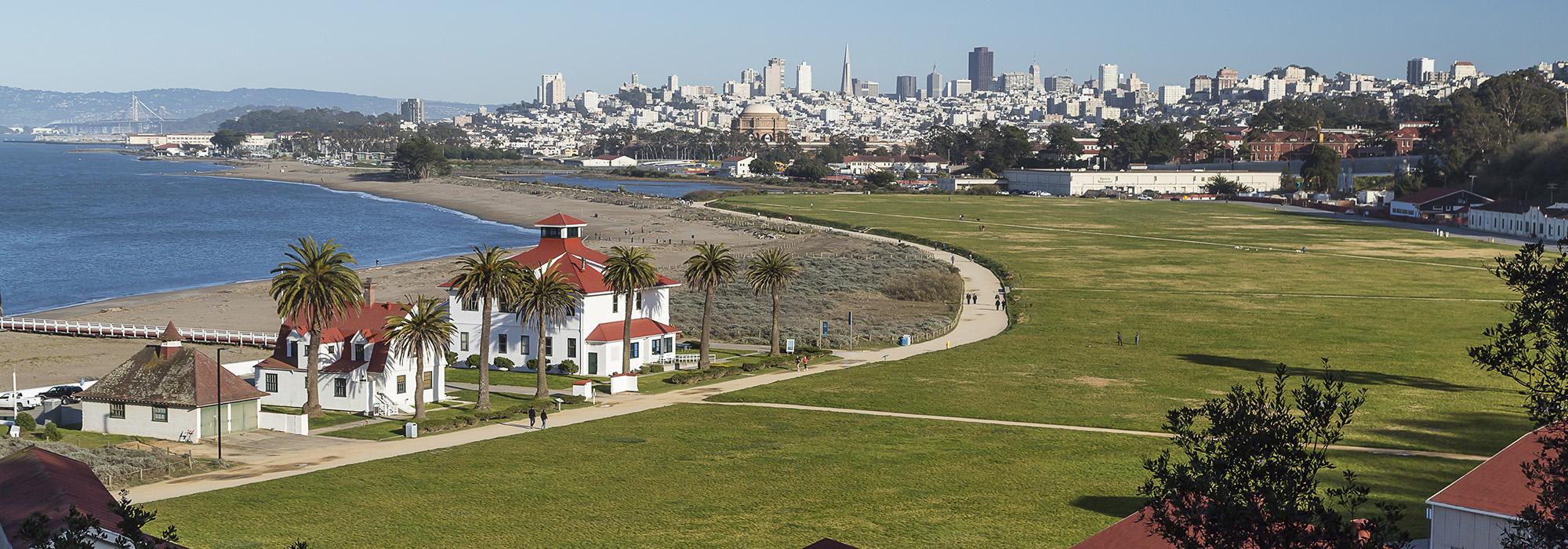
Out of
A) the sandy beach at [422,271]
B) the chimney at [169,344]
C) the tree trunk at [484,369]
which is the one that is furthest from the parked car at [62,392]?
the tree trunk at [484,369]

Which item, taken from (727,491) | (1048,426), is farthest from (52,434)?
(1048,426)

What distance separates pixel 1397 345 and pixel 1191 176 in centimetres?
13828

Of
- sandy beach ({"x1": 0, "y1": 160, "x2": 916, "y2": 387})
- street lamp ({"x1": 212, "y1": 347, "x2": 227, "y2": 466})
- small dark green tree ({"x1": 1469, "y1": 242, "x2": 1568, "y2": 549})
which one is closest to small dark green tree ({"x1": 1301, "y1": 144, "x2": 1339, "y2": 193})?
sandy beach ({"x1": 0, "y1": 160, "x2": 916, "y2": 387})

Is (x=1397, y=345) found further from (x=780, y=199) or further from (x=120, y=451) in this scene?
(x=780, y=199)

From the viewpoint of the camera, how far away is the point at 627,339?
5397 cm

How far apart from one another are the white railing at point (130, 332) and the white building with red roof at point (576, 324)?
9237 millimetres

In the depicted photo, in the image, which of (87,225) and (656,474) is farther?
(87,225)

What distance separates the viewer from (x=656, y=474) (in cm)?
3688

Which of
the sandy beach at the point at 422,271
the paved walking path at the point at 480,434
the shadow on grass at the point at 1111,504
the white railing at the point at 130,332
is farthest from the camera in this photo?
the white railing at the point at 130,332

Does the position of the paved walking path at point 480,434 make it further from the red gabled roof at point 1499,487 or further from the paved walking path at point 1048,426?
Result: the red gabled roof at point 1499,487

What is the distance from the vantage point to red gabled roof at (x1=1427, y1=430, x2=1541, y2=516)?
24734 mm

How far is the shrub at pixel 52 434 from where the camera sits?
39.9 meters

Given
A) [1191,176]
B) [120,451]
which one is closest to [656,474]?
[120,451]

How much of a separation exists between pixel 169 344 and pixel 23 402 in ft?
24.2
